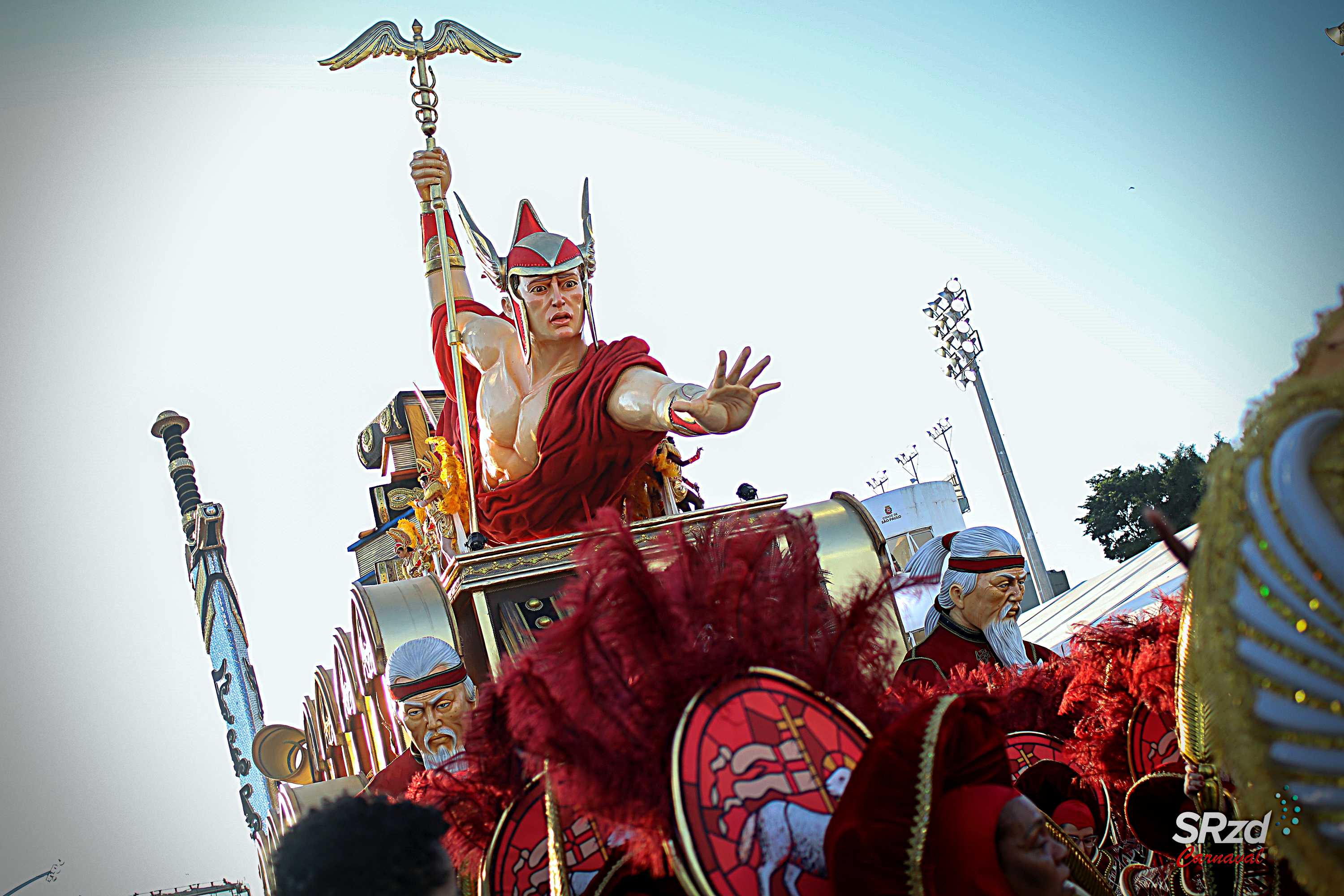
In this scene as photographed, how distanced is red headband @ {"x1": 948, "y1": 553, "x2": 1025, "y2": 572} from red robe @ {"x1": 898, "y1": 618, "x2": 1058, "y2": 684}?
0.25 meters

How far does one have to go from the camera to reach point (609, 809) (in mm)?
1987

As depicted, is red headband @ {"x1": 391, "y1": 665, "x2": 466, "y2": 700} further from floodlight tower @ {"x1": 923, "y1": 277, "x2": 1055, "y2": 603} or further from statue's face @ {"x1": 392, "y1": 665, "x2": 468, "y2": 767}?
floodlight tower @ {"x1": 923, "y1": 277, "x2": 1055, "y2": 603}

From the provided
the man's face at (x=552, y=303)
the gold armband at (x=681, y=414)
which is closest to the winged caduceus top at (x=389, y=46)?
the man's face at (x=552, y=303)

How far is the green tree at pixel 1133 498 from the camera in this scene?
86.4 ft

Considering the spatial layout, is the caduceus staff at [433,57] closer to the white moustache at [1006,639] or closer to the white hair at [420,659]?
the white hair at [420,659]

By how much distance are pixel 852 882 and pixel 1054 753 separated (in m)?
2.12

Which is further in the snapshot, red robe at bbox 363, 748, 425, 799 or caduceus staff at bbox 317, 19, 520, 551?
caduceus staff at bbox 317, 19, 520, 551

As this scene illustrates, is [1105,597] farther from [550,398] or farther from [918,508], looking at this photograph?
[918,508]

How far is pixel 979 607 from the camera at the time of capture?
16.2 ft

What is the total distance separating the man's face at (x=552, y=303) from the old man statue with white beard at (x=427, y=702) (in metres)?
1.89

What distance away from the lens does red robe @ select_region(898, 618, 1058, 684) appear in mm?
4738

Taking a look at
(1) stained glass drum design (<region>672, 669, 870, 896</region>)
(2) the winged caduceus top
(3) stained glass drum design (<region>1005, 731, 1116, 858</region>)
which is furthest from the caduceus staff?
(1) stained glass drum design (<region>672, 669, 870, 896</region>)

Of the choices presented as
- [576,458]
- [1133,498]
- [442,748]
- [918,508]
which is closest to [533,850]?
[442,748]

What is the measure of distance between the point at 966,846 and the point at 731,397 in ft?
9.89
